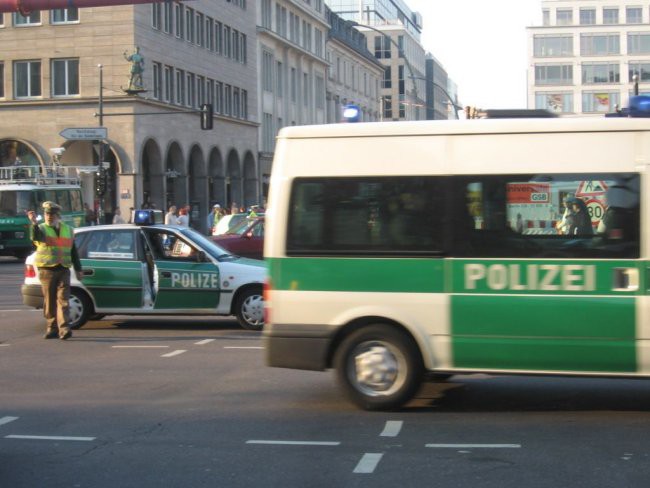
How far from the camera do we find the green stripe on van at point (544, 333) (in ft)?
28.0

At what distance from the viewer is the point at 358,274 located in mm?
9023

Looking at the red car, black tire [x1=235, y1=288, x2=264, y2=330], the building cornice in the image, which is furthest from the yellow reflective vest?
the building cornice

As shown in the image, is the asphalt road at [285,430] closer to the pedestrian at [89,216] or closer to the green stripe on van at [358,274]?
the green stripe on van at [358,274]

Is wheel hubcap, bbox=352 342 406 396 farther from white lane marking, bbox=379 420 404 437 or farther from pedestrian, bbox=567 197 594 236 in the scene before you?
pedestrian, bbox=567 197 594 236

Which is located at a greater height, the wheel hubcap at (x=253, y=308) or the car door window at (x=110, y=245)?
the car door window at (x=110, y=245)

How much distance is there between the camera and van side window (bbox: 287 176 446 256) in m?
8.94

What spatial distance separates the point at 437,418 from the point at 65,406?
332 centimetres

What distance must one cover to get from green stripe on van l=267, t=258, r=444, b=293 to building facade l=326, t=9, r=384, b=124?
77.9m

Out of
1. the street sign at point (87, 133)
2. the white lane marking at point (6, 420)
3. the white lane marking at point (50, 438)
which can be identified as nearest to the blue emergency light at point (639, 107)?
the white lane marking at point (50, 438)

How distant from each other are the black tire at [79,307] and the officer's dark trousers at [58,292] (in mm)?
898

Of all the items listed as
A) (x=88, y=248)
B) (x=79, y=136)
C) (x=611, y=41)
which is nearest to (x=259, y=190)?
(x=79, y=136)

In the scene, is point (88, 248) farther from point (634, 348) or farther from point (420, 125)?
point (634, 348)

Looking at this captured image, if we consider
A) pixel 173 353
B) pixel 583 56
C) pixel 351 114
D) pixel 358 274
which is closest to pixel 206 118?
pixel 173 353

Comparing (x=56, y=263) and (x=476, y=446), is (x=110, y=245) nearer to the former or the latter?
(x=56, y=263)
